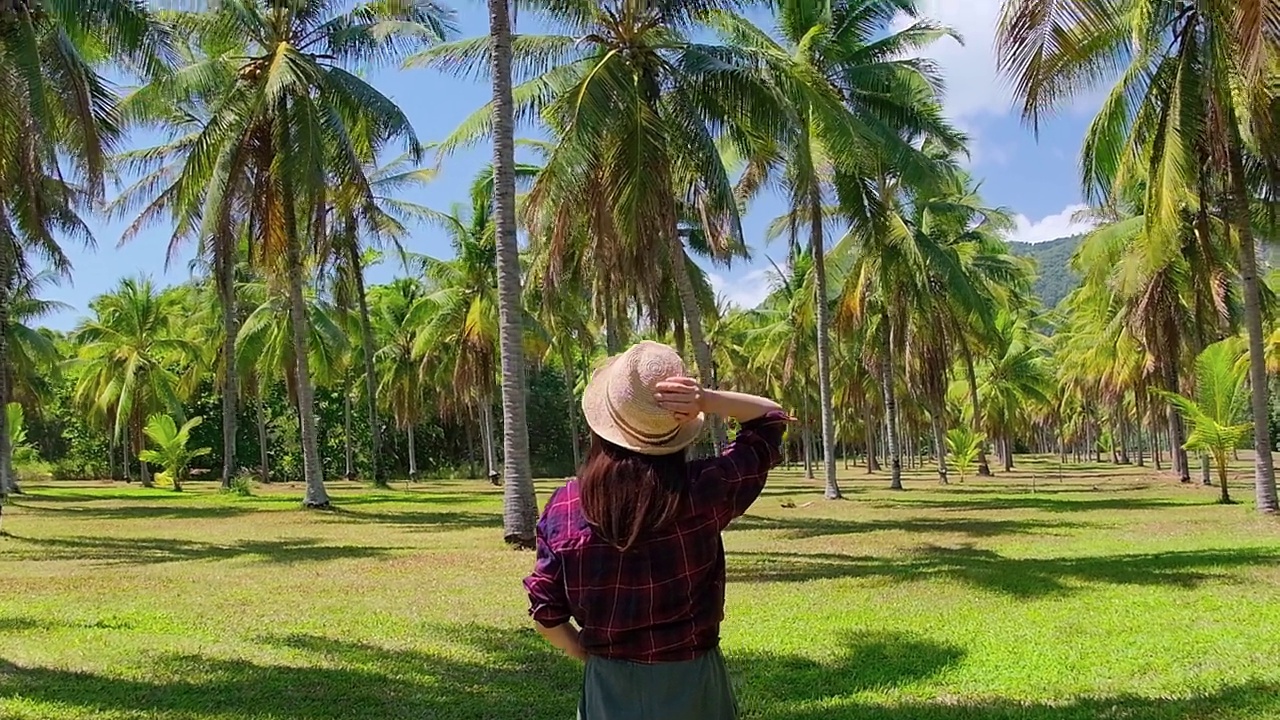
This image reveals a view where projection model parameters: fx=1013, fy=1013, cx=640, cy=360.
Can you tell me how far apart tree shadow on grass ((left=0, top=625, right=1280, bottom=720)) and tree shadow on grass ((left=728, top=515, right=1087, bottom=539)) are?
794 cm

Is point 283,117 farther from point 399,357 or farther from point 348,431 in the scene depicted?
point 348,431

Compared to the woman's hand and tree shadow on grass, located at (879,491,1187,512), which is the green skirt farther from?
tree shadow on grass, located at (879,491,1187,512)

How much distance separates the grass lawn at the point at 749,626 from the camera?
5.59 m

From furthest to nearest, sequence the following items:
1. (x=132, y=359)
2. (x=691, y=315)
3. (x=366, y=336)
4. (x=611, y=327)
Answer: (x=132, y=359)
(x=366, y=336)
(x=611, y=327)
(x=691, y=315)

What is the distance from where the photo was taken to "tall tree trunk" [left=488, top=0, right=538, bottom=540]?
12.3m

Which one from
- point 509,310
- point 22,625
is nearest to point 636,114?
point 509,310

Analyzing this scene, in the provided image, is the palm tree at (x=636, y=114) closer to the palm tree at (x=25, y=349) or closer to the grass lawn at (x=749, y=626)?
the grass lawn at (x=749, y=626)

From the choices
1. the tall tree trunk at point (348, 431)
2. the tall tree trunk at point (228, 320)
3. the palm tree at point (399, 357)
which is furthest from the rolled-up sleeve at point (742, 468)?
the tall tree trunk at point (348, 431)

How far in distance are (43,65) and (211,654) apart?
9.63 meters

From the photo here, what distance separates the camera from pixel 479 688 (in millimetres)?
5984

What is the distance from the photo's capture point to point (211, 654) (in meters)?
6.87

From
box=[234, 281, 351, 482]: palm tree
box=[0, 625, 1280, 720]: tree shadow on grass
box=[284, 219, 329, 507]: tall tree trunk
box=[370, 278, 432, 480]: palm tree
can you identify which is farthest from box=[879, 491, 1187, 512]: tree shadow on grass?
box=[370, 278, 432, 480]: palm tree

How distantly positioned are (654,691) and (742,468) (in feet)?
1.77

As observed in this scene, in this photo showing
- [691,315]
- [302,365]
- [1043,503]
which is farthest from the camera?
[1043,503]
